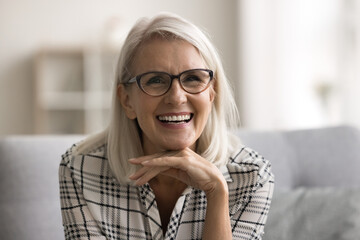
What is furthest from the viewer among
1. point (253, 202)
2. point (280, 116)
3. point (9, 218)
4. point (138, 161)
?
point (280, 116)

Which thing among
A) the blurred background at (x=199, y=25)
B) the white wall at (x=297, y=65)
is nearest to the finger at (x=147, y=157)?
the white wall at (x=297, y=65)

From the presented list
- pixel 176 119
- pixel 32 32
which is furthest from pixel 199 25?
pixel 176 119

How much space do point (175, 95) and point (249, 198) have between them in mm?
361

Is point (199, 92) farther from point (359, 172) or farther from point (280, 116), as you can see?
point (280, 116)

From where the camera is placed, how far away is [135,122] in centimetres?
152

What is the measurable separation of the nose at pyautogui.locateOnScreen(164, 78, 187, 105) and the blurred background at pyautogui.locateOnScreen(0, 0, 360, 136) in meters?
2.79

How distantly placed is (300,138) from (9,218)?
1.05m

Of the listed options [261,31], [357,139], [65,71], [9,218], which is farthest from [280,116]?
[9,218]

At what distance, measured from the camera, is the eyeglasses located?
133cm

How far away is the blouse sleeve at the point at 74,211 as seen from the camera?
4.53 ft

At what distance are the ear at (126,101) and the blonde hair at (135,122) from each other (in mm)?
16

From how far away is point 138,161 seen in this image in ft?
4.28

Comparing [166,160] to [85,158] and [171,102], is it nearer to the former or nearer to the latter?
[171,102]

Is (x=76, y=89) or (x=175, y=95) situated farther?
(x=76, y=89)
